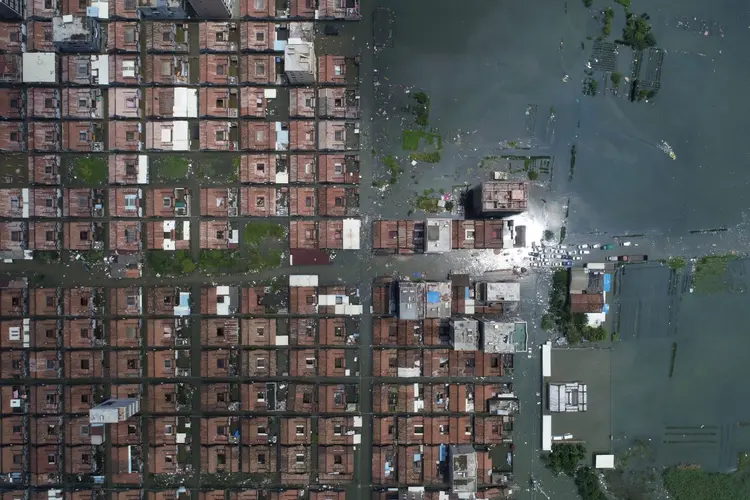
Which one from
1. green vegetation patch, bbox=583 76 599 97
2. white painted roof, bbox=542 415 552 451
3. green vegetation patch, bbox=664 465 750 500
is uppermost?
green vegetation patch, bbox=583 76 599 97

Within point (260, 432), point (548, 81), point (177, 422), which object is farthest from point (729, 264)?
point (177, 422)

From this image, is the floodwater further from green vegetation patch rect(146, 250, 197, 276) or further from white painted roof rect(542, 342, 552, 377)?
green vegetation patch rect(146, 250, 197, 276)

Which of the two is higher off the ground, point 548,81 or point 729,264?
point 548,81

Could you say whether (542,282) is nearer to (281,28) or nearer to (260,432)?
(260,432)

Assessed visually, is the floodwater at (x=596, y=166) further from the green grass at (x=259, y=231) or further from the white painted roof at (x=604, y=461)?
the green grass at (x=259, y=231)

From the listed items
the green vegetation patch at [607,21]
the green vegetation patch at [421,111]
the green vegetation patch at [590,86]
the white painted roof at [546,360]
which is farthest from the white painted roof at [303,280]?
the green vegetation patch at [607,21]

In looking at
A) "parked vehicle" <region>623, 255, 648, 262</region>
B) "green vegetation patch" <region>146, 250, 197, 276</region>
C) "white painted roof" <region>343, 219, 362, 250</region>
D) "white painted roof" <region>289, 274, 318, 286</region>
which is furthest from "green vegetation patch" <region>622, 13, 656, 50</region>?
"green vegetation patch" <region>146, 250, 197, 276</region>
